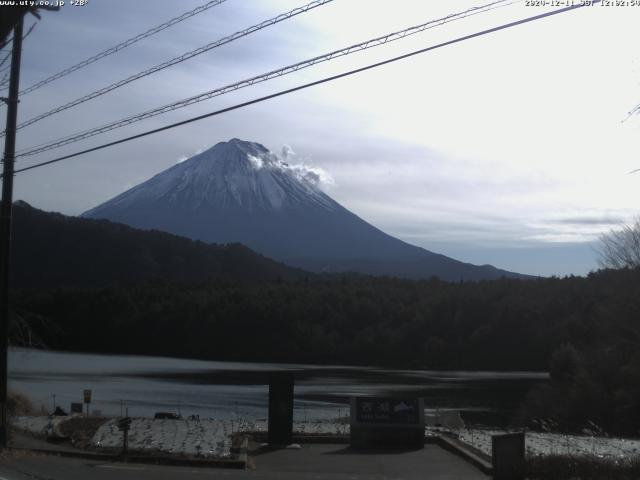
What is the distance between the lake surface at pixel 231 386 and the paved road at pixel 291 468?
21.0 m

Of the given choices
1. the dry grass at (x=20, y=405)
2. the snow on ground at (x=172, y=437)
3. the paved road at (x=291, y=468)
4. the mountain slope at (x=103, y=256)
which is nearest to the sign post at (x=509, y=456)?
the paved road at (x=291, y=468)

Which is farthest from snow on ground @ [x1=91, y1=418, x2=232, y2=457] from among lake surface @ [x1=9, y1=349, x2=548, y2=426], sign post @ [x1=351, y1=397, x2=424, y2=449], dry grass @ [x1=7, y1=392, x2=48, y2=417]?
lake surface @ [x1=9, y1=349, x2=548, y2=426]

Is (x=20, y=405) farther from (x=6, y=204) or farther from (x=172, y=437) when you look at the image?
(x=6, y=204)

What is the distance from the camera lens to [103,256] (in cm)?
15625

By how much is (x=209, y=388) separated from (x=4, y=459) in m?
49.2

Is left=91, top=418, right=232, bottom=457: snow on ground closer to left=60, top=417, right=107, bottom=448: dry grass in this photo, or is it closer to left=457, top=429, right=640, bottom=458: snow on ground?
left=60, top=417, right=107, bottom=448: dry grass

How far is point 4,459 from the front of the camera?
16.9m

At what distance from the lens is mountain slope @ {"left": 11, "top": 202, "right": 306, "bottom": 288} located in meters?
143

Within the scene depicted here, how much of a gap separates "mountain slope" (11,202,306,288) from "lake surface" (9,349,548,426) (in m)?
45.8

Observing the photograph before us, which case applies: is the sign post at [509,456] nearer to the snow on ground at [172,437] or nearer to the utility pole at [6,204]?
the snow on ground at [172,437]

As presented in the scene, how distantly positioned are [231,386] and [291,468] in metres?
52.7

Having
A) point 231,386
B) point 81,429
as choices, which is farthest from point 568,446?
point 231,386

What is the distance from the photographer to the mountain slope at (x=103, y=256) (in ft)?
470

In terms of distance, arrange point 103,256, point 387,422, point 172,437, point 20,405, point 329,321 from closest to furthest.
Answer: point 387,422
point 172,437
point 20,405
point 329,321
point 103,256
